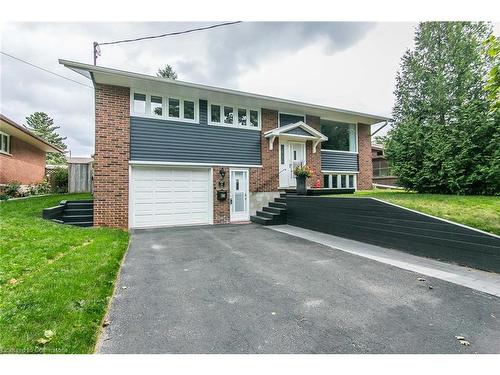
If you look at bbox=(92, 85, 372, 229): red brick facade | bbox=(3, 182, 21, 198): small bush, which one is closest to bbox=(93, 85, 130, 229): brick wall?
bbox=(92, 85, 372, 229): red brick facade

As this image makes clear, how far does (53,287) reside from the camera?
304 cm

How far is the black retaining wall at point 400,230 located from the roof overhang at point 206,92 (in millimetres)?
4466

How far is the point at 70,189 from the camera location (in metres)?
13.7

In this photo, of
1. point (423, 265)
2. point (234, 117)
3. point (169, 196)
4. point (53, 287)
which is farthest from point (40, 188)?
point (423, 265)

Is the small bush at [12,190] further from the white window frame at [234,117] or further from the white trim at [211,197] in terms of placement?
the white window frame at [234,117]

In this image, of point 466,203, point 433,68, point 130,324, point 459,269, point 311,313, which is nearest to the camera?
point 130,324

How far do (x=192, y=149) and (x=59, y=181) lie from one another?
9997mm

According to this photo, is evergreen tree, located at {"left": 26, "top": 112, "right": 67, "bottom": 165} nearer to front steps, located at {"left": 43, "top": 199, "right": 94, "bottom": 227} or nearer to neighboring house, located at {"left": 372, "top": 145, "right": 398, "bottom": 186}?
front steps, located at {"left": 43, "top": 199, "right": 94, "bottom": 227}

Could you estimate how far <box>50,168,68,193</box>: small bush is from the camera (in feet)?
46.9

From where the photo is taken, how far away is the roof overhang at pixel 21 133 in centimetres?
1154

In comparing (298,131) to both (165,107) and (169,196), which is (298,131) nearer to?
(165,107)

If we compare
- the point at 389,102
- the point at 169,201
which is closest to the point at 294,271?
the point at 169,201
